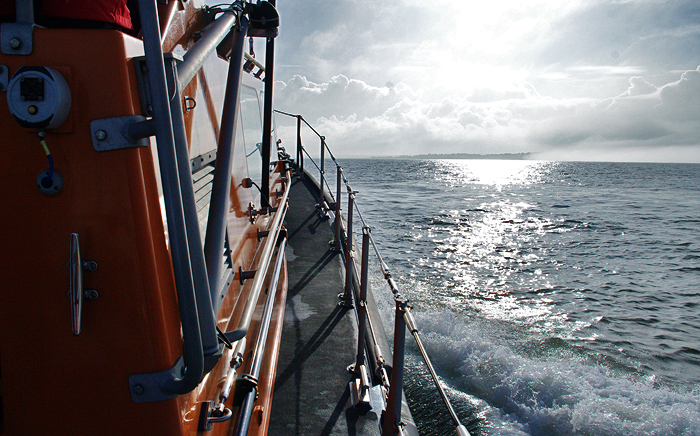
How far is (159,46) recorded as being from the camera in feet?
3.15

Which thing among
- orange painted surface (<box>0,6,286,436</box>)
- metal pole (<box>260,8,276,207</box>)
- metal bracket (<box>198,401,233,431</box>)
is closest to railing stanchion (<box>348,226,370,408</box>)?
metal pole (<box>260,8,276,207</box>)

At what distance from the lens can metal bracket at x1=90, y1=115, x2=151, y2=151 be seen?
958 millimetres

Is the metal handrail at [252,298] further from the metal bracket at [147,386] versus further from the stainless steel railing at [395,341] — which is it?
the stainless steel railing at [395,341]

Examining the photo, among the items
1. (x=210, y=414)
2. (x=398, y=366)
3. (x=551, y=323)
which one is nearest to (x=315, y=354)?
(x=398, y=366)

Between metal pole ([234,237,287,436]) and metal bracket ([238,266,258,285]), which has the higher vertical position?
metal bracket ([238,266,258,285])

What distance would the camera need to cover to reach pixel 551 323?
772 centimetres

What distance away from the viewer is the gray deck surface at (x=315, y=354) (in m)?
2.64

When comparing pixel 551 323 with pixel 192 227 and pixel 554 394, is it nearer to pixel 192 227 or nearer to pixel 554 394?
pixel 554 394

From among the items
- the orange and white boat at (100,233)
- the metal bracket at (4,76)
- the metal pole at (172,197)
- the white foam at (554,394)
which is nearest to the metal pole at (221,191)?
the orange and white boat at (100,233)

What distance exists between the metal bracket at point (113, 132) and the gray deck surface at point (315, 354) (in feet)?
7.12

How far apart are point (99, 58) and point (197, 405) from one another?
1.11 metres

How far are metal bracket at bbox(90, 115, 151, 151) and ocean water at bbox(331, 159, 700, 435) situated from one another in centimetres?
434

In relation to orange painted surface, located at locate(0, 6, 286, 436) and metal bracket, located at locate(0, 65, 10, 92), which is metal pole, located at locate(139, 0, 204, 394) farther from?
metal bracket, located at locate(0, 65, 10, 92)

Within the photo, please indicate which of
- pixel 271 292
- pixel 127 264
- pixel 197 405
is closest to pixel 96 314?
pixel 127 264
